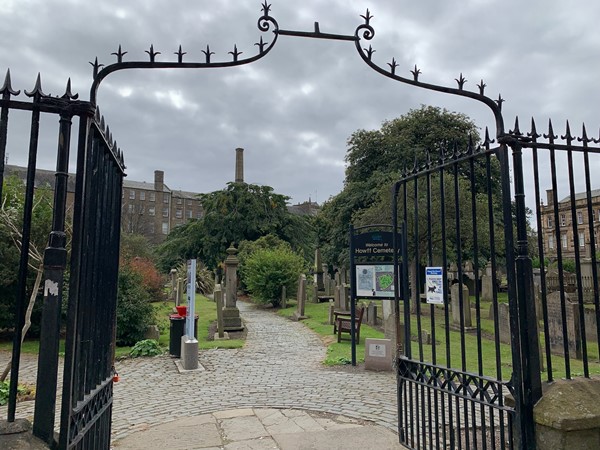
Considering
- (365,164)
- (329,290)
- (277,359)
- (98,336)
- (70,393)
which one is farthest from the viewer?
(365,164)

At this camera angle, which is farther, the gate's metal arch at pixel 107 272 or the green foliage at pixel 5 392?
the green foliage at pixel 5 392

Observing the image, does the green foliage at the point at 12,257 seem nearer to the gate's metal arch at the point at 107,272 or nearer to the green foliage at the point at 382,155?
the gate's metal arch at the point at 107,272

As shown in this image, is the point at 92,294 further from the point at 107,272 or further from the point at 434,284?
the point at 434,284

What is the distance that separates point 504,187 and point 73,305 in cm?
319

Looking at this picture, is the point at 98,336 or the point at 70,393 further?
the point at 98,336

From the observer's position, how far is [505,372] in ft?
29.8

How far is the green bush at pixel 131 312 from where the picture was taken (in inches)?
490

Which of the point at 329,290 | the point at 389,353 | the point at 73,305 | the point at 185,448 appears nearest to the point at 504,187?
the point at 73,305

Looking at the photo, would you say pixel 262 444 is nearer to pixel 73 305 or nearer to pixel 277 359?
pixel 73 305

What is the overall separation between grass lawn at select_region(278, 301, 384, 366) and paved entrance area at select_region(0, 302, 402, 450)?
455 millimetres

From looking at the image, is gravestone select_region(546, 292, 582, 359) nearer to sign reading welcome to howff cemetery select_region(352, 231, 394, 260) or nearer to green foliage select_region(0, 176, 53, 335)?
sign reading welcome to howff cemetery select_region(352, 231, 394, 260)

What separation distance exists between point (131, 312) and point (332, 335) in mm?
6172

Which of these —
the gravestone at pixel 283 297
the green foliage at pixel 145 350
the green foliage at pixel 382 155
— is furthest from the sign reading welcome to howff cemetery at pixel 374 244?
the green foliage at pixel 382 155

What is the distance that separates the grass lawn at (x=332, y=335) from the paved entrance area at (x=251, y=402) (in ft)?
1.49
